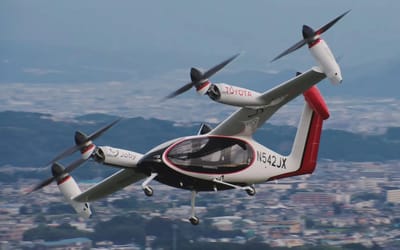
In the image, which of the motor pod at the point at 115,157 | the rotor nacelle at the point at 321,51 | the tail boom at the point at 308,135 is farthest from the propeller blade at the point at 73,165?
the rotor nacelle at the point at 321,51

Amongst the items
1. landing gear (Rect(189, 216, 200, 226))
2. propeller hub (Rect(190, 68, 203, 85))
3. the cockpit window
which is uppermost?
propeller hub (Rect(190, 68, 203, 85))

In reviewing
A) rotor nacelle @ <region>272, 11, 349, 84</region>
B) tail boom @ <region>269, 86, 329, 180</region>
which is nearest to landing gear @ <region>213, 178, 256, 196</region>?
tail boom @ <region>269, 86, 329, 180</region>

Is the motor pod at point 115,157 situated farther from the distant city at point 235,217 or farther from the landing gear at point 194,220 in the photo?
the distant city at point 235,217

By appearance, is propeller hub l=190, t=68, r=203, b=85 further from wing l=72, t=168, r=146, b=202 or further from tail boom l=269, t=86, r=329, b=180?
wing l=72, t=168, r=146, b=202

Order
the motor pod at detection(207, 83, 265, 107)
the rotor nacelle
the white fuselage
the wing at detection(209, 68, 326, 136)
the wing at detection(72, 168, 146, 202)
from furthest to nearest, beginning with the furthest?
the wing at detection(72, 168, 146, 202), the wing at detection(209, 68, 326, 136), the white fuselage, the rotor nacelle, the motor pod at detection(207, 83, 265, 107)

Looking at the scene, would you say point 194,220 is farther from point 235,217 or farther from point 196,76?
point 235,217

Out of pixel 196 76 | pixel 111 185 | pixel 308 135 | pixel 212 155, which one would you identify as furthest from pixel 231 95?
pixel 111 185

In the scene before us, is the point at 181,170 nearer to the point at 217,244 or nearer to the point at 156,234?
the point at 217,244

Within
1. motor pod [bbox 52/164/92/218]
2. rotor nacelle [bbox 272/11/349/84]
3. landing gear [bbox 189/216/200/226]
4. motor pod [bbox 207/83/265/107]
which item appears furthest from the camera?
motor pod [bbox 52/164/92/218]

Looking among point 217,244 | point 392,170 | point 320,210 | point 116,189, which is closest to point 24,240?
point 217,244
